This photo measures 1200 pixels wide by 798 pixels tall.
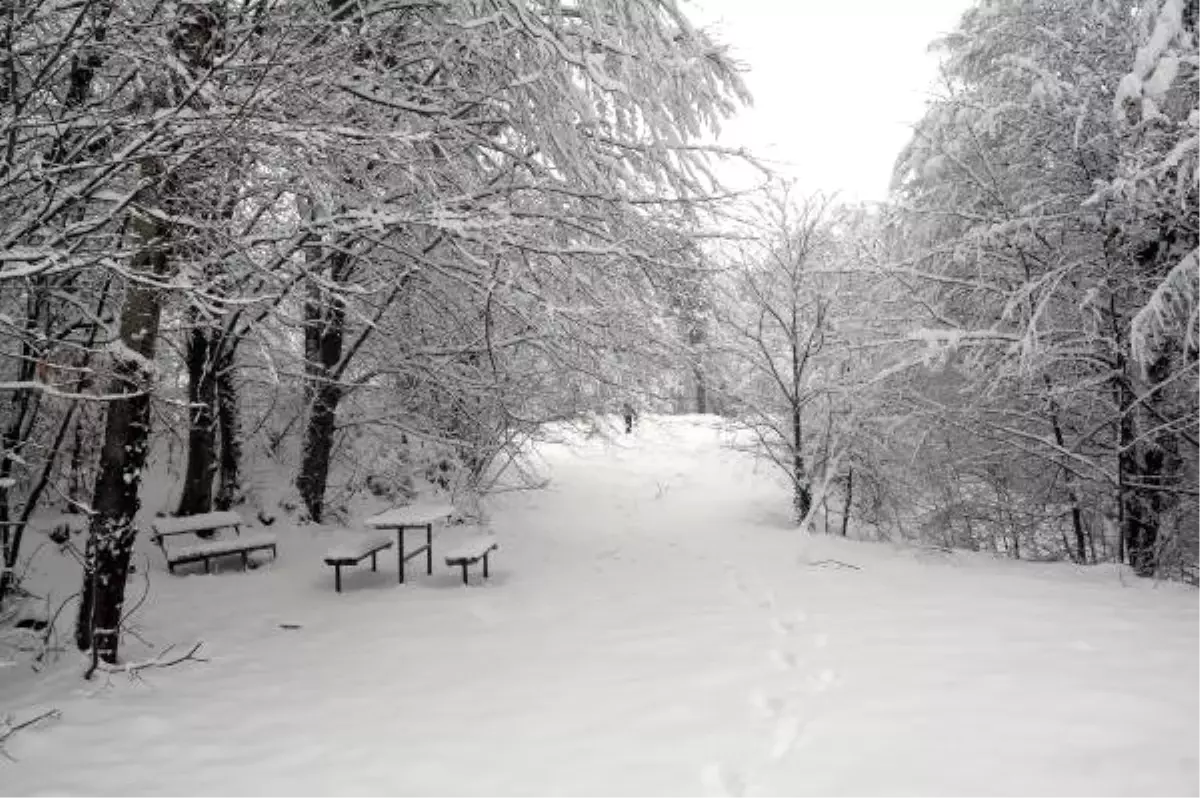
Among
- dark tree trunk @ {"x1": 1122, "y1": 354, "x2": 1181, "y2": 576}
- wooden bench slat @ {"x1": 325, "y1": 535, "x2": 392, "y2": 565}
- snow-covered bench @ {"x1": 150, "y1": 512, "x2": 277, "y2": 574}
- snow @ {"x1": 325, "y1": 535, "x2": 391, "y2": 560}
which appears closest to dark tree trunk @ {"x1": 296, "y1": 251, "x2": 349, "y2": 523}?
snow-covered bench @ {"x1": 150, "y1": 512, "x2": 277, "y2": 574}

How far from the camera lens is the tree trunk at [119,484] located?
524 cm

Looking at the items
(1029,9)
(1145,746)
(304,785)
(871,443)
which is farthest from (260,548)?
(1029,9)

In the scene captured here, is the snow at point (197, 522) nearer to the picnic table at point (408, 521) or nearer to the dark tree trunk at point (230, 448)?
the dark tree trunk at point (230, 448)

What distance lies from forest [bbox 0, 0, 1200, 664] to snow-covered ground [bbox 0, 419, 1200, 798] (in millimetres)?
1315

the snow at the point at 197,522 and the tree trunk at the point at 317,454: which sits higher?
the tree trunk at the point at 317,454

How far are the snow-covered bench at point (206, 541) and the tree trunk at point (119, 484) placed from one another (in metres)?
2.71

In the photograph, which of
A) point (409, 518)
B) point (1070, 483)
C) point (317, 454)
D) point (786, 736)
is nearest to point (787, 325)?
point (1070, 483)

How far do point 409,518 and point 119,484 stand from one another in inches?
131

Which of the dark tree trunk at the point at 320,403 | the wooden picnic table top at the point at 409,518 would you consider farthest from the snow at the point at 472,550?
the dark tree trunk at the point at 320,403

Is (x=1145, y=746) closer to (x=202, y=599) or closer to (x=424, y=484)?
(x=202, y=599)

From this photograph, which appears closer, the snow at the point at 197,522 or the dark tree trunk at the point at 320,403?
the snow at the point at 197,522

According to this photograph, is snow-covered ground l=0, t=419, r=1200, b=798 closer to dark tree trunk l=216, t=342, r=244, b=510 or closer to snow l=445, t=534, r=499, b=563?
snow l=445, t=534, r=499, b=563

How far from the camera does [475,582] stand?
27.2 ft

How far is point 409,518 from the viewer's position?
8.29 metres
